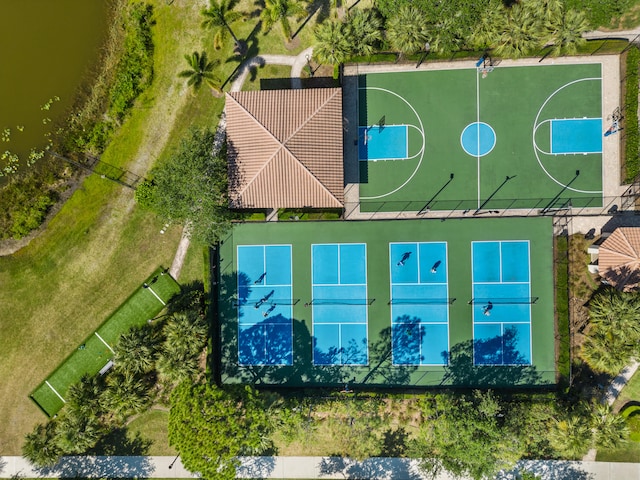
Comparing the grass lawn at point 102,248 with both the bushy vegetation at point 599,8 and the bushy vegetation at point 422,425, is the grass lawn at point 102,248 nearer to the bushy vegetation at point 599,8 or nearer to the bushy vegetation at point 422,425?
the bushy vegetation at point 422,425

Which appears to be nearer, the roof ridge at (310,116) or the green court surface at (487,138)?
the roof ridge at (310,116)

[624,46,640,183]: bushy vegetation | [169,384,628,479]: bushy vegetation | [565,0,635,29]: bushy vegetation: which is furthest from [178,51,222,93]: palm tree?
[624,46,640,183]: bushy vegetation

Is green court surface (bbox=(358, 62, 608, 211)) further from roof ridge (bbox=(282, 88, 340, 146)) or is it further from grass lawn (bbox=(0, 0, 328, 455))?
grass lawn (bbox=(0, 0, 328, 455))

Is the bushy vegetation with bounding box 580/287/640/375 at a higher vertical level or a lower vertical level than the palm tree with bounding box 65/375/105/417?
higher

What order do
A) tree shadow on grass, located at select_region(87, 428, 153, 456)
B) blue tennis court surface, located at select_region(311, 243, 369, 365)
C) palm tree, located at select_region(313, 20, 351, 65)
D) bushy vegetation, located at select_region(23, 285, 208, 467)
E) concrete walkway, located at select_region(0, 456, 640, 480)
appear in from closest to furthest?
1. palm tree, located at select_region(313, 20, 351, 65)
2. bushy vegetation, located at select_region(23, 285, 208, 467)
3. concrete walkway, located at select_region(0, 456, 640, 480)
4. blue tennis court surface, located at select_region(311, 243, 369, 365)
5. tree shadow on grass, located at select_region(87, 428, 153, 456)

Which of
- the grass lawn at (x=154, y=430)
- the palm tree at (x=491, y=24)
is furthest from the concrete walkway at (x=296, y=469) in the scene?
the palm tree at (x=491, y=24)

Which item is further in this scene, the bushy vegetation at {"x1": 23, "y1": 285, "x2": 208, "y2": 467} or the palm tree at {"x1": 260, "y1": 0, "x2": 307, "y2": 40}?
the bushy vegetation at {"x1": 23, "y1": 285, "x2": 208, "y2": 467}
